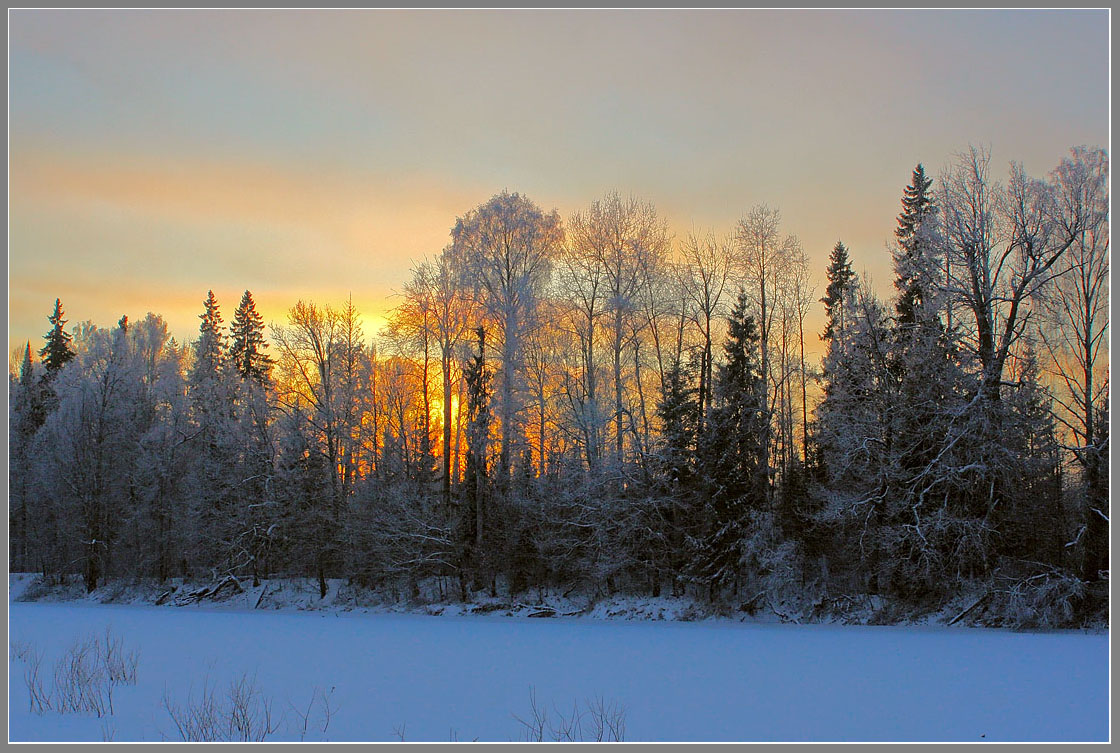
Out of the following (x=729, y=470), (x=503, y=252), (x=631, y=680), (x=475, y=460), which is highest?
(x=503, y=252)

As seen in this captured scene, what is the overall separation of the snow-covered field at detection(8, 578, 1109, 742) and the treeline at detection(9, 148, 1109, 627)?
3.91 metres

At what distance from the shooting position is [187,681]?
12883 mm

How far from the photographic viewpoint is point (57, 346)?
5756cm

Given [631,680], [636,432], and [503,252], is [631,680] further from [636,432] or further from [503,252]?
[503,252]

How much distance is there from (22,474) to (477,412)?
2730cm

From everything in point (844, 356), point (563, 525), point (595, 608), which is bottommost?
point (595, 608)

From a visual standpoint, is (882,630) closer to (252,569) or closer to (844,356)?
(844,356)

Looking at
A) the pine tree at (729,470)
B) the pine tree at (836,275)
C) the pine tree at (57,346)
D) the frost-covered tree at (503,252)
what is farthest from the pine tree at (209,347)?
the pine tree at (836,275)

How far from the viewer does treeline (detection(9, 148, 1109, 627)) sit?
22219mm

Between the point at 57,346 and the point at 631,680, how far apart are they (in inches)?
2356

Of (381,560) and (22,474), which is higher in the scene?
(22,474)

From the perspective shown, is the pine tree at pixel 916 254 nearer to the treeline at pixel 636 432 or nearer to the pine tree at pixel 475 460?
the treeline at pixel 636 432

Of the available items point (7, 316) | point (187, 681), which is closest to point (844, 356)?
point (187, 681)

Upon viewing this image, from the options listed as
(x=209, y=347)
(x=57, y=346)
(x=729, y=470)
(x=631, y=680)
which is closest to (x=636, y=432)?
(x=729, y=470)
